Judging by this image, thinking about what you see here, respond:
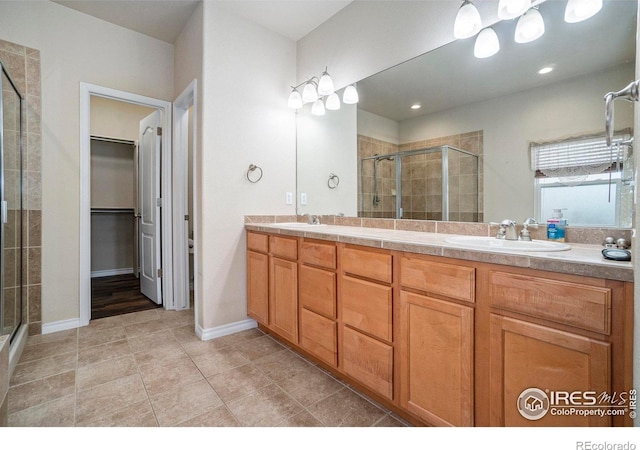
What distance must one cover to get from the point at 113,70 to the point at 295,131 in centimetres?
176

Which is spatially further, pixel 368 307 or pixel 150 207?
pixel 150 207

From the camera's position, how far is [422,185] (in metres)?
1.94

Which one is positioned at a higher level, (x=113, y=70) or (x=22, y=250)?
(x=113, y=70)

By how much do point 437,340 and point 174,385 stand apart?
4.90ft

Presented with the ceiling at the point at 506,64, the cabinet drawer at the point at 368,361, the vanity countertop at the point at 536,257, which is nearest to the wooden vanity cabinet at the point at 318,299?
the cabinet drawer at the point at 368,361

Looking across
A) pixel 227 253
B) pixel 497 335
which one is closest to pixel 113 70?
pixel 227 253

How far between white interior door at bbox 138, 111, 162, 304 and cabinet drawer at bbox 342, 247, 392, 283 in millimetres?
2328

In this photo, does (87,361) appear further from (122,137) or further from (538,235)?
(122,137)

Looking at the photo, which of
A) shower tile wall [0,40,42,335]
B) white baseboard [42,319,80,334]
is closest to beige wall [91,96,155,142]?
shower tile wall [0,40,42,335]

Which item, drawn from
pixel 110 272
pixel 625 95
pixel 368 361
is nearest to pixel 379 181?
pixel 368 361

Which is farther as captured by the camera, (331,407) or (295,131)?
(295,131)

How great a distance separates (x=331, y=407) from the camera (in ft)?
5.00

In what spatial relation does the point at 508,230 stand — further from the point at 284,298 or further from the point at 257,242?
the point at 257,242

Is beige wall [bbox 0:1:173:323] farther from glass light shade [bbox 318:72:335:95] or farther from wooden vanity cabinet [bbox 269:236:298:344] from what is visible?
glass light shade [bbox 318:72:335:95]
